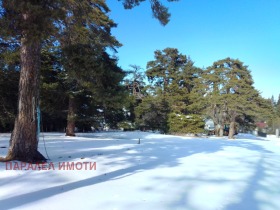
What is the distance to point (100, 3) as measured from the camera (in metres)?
14.6

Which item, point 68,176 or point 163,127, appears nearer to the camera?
point 68,176

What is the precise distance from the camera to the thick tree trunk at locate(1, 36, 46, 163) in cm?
606

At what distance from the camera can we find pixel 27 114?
20.1ft

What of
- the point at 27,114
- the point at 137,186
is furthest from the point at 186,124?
the point at 137,186

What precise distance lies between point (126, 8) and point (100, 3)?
737cm

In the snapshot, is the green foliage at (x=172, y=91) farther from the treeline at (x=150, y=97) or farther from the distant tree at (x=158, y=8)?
the distant tree at (x=158, y=8)

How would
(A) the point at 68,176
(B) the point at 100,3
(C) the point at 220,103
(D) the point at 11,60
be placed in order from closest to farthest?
(A) the point at 68,176
(D) the point at 11,60
(B) the point at 100,3
(C) the point at 220,103

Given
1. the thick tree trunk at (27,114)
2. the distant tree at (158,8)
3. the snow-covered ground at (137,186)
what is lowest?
the snow-covered ground at (137,186)

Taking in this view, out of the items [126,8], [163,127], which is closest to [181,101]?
[163,127]

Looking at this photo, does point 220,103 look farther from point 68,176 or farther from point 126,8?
point 68,176

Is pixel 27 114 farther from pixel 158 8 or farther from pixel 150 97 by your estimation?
pixel 150 97

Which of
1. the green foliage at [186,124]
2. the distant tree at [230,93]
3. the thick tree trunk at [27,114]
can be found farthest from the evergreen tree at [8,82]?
the distant tree at [230,93]

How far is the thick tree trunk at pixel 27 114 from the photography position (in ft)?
19.9

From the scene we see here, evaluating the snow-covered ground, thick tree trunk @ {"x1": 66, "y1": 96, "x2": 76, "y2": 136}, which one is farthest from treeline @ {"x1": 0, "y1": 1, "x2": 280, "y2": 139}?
the snow-covered ground
